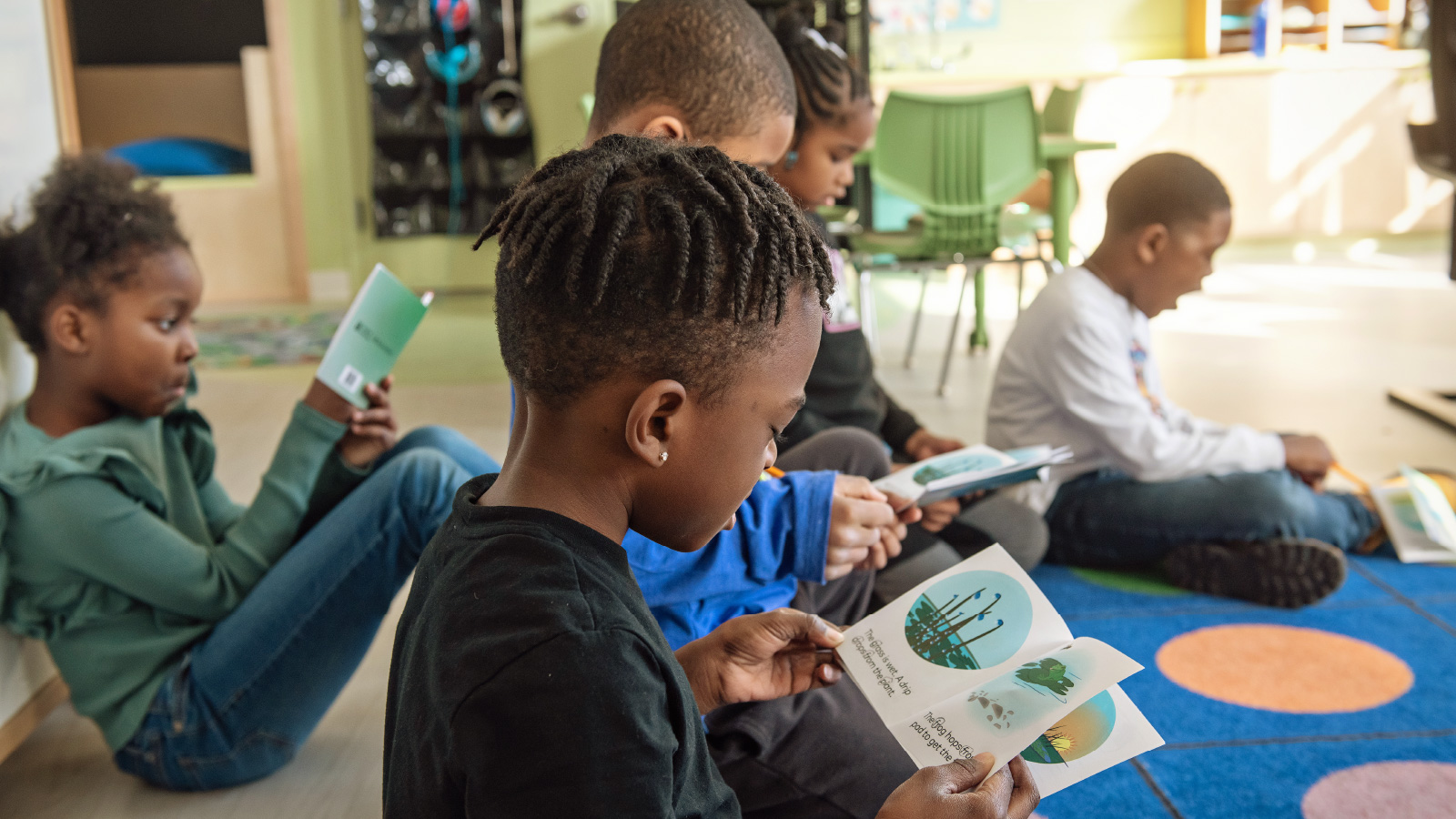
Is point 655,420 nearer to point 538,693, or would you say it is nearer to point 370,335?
point 538,693

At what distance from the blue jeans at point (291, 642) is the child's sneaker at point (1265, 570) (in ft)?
3.84

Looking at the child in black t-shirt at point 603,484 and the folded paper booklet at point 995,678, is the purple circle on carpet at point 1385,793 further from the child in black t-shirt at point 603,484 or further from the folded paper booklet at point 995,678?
the child in black t-shirt at point 603,484

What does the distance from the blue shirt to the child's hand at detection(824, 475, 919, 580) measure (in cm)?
1

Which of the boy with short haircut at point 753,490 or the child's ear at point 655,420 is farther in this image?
the boy with short haircut at point 753,490

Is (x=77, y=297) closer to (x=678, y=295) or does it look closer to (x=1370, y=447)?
(x=678, y=295)

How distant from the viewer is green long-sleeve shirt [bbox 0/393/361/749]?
1082 millimetres

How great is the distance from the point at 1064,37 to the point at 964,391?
3.82 meters

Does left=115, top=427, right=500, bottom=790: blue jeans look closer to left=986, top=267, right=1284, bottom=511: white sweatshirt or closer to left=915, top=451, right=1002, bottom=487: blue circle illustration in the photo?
left=915, top=451, right=1002, bottom=487: blue circle illustration

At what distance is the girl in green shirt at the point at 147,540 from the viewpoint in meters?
1.11

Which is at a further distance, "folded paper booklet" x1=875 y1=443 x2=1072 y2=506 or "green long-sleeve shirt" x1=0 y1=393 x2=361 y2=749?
"folded paper booklet" x1=875 y1=443 x2=1072 y2=506

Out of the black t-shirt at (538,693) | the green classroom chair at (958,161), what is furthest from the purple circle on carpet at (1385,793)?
the green classroom chair at (958,161)

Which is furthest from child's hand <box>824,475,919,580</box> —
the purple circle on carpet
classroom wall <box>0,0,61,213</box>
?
classroom wall <box>0,0,61,213</box>

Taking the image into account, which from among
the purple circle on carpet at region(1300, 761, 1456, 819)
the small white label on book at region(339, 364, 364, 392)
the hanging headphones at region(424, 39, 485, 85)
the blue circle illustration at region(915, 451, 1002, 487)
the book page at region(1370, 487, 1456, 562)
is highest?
the hanging headphones at region(424, 39, 485, 85)

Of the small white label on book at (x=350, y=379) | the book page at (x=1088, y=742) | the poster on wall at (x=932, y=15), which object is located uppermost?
the poster on wall at (x=932, y=15)
